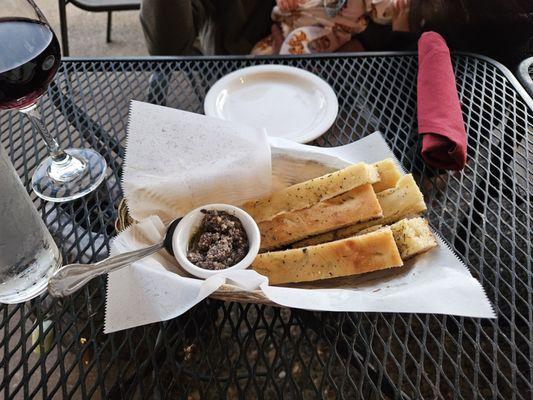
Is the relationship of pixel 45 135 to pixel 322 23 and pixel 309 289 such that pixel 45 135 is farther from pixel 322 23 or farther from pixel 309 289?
pixel 322 23

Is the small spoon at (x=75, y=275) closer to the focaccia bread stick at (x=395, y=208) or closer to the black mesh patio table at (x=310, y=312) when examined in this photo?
the black mesh patio table at (x=310, y=312)

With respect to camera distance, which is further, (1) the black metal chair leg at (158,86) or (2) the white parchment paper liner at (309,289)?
(1) the black metal chair leg at (158,86)

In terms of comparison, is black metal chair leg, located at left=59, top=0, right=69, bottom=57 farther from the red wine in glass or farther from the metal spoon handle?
the metal spoon handle

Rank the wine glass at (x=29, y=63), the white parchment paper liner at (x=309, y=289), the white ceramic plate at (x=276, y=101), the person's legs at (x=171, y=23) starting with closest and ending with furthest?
the white parchment paper liner at (x=309, y=289)
the wine glass at (x=29, y=63)
the white ceramic plate at (x=276, y=101)
the person's legs at (x=171, y=23)

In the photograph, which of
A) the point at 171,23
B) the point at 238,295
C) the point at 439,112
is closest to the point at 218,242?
the point at 238,295

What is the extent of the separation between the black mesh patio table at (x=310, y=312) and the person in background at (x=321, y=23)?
0.42 metres

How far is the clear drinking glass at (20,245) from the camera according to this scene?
2.06ft

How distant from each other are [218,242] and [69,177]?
13.5 inches

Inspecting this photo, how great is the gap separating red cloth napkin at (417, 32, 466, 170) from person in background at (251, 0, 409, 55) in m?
0.47

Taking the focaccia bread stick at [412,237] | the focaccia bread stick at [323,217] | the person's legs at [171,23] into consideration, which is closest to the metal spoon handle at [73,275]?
the focaccia bread stick at [323,217]

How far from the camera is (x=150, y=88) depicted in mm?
1091

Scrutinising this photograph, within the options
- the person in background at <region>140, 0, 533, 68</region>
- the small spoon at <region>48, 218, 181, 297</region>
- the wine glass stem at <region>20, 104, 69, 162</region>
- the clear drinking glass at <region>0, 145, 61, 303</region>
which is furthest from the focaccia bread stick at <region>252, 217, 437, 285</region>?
the person in background at <region>140, 0, 533, 68</region>

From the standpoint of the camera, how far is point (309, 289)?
69 cm

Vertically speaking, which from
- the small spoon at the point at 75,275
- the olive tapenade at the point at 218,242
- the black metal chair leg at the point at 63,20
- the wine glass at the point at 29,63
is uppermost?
the wine glass at the point at 29,63
